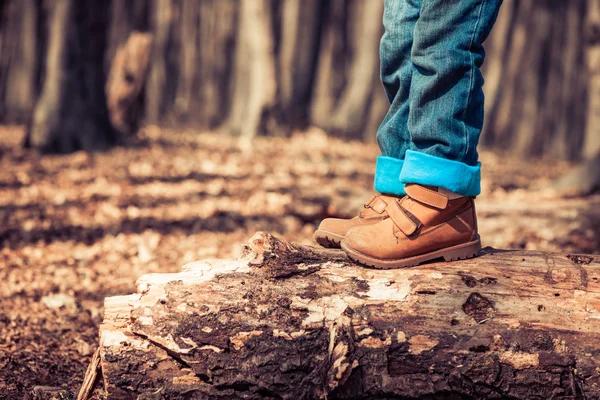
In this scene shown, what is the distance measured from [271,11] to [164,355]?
396 inches

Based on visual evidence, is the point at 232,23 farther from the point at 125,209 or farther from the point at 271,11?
the point at 125,209

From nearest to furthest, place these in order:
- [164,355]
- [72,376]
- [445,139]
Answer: [164,355] < [445,139] < [72,376]

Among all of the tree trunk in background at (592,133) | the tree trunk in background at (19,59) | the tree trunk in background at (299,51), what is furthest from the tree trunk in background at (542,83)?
the tree trunk in background at (19,59)

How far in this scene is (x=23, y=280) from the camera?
418 cm

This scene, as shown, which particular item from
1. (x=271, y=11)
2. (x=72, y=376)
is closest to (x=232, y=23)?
(x=271, y=11)

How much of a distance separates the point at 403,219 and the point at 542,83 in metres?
23.1

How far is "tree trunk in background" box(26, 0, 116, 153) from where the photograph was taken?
8.79m

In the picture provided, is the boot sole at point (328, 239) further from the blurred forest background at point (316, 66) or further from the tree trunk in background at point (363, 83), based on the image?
the tree trunk in background at point (363, 83)

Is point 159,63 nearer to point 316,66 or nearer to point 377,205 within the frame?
point 316,66

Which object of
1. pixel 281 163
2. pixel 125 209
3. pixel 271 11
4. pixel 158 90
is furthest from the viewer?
pixel 158 90

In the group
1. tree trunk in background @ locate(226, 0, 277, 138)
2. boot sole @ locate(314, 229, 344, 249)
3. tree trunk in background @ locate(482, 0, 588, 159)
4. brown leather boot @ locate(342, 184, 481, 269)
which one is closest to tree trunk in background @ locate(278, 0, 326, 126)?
tree trunk in background @ locate(482, 0, 588, 159)

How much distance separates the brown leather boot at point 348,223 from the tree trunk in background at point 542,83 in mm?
18912

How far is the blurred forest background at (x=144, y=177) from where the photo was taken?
406cm

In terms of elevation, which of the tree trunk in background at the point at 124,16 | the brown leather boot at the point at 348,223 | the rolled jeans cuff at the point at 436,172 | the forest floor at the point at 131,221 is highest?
the tree trunk in background at the point at 124,16
